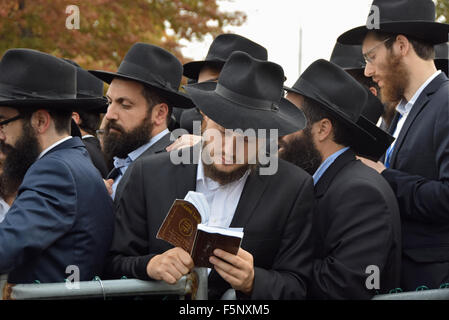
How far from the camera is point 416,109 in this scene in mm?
4113

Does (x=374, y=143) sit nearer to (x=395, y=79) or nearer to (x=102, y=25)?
(x=395, y=79)

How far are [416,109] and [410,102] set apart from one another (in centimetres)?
19

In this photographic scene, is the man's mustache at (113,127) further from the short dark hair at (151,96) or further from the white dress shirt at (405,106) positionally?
the white dress shirt at (405,106)

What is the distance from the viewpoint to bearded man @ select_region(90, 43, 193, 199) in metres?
5.19

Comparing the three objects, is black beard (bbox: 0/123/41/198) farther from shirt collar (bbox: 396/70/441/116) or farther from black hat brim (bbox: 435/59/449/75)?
black hat brim (bbox: 435/59/449/75)

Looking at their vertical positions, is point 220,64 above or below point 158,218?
above

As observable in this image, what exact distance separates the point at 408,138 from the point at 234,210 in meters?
1.27

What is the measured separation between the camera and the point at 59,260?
3465mm

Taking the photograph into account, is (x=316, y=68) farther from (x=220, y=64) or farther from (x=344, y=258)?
(x=220, y=64)

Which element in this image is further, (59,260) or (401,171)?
(401,171)

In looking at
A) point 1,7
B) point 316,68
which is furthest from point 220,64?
point 1,7

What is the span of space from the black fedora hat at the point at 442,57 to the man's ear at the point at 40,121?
3.72m

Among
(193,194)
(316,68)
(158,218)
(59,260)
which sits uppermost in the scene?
(316,68)

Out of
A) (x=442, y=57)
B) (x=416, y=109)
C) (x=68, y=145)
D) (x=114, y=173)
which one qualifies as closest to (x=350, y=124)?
(x=416, y=109)
